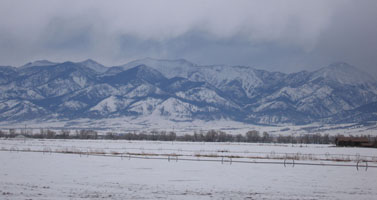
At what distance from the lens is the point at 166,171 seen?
165 ft

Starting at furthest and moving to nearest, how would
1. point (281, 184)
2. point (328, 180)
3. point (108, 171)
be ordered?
point (108, 171) < point (328, 180) < point (281, 184)

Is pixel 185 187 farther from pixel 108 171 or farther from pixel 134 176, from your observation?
pixel 108 171

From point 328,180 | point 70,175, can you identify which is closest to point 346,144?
point 328,180

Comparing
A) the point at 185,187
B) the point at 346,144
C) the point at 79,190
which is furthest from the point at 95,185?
the point at 346,144

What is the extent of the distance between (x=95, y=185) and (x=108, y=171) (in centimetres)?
1159

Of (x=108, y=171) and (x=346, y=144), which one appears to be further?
(x=346, y=144)

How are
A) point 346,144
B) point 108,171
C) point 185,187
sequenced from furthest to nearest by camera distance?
1. point 346,144
2. point 108,171
3. point 185,187

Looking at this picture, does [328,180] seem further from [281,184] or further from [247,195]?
[247,195]

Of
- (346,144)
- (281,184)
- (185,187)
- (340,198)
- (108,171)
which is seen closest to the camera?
(340,198)

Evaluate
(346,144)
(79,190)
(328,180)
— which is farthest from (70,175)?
(346,144)

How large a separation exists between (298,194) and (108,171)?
22799 millimetres

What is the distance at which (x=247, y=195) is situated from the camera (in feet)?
110

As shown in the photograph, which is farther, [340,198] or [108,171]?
[108,171]

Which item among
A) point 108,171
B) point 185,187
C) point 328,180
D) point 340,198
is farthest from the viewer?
point 108,171
